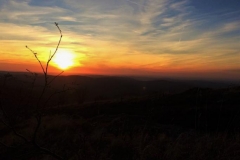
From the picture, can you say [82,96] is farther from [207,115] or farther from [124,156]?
[124,156]

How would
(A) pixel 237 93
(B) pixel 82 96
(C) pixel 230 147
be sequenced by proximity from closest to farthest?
(C) pixel 230 147
(A) pixel 237 93
(B) pixel 82 96

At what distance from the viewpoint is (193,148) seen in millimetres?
4312

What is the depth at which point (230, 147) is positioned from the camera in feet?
13.3

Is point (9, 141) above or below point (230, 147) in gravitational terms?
below

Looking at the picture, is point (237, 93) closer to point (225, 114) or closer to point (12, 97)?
point (225, 114)

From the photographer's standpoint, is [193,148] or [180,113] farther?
[180,113]

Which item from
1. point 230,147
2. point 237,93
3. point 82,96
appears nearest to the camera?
point 230,147

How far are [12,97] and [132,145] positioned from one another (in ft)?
9.98

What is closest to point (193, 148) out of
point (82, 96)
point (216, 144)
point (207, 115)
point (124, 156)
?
point (216, 144)

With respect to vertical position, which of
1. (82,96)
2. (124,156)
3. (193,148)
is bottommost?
(82,96)

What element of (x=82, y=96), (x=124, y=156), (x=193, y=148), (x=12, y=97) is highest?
(x=12, y=97)

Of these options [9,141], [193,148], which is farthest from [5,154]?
[193,148]

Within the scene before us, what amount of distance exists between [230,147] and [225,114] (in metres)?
14.6

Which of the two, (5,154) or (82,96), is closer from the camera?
(5,154)
